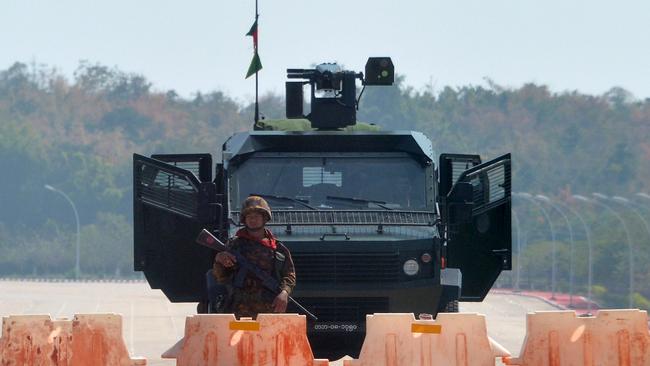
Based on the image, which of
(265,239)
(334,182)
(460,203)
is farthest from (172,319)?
(265,239)

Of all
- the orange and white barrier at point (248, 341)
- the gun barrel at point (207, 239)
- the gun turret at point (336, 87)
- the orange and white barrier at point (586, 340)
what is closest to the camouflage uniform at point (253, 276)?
the gun barrel at point (207, 239)

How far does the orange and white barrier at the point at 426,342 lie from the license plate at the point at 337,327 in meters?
3.81

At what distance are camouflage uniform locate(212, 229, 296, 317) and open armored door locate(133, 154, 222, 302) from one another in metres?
2.37

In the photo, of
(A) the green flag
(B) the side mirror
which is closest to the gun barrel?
(B) the side mirror

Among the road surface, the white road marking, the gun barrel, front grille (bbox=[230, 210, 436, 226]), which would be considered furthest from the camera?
the white road marking

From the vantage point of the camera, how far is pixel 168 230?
18984 mm

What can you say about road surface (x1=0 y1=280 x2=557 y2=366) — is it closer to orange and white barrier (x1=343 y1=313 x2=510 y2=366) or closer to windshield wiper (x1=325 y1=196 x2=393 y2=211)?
windshield wiper (x1=325 y1=196 x2=393 y2=211)

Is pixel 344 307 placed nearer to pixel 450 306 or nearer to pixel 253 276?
pixel 450 306

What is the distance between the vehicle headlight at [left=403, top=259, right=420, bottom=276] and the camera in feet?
58.7

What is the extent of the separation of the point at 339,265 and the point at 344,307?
1.44 feet

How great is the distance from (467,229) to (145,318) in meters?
39.6

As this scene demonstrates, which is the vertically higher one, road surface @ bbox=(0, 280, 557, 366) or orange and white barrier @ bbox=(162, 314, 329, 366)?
orange and white barrier @ bbox=(162, 314, 329, 366)

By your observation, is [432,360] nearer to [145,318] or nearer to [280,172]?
[280,172]

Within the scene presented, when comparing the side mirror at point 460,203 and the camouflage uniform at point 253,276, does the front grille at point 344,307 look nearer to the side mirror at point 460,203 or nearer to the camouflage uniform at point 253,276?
the side mirror at point 460,203
